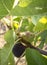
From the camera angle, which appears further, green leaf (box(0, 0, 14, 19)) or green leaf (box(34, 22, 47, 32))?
green leaf (box(0, 0, 14, 19))

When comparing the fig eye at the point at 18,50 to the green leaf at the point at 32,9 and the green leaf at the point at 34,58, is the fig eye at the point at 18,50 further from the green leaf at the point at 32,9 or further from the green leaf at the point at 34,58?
the green leaf at the point at 32,9

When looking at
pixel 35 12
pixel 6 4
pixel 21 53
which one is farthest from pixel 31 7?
pixel 21 53

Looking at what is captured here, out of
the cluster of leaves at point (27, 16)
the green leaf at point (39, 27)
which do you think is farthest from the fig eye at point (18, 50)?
the green leaf at point (39, 27)

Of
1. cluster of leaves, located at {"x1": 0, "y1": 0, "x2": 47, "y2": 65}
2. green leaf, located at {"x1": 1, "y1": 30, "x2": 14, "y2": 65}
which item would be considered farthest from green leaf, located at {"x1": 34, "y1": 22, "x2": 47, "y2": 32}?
green leaf, located at {"x1": 1, "y1": 30, "x2": 14, "y2": 65}

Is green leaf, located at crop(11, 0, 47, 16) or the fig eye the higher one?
green leaf, located at crop(11, 0, 47, 16)

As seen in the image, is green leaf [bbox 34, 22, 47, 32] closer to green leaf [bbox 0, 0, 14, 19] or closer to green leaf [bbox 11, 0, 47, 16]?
green leaf [bbox 11, 0, 47, 16]

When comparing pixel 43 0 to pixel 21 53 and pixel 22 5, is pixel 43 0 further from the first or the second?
pixel 21 53

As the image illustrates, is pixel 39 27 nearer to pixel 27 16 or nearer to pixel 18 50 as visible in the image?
pixel 27 16
